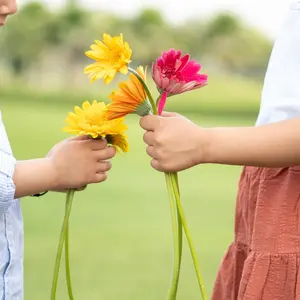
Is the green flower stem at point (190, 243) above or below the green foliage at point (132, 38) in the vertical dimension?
below

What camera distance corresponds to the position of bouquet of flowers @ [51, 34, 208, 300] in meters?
0.97

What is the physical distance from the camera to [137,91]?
0.99 meters

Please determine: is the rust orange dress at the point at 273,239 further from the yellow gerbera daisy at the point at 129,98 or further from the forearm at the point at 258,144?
the yellow gerbera daisy at the point at 129,98

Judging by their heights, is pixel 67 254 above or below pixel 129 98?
below

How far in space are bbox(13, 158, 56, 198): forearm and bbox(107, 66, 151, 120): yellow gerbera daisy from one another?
0.16m

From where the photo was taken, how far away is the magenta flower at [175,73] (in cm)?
100

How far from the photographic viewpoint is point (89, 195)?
12.4 ft

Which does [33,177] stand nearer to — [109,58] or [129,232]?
[109,58]

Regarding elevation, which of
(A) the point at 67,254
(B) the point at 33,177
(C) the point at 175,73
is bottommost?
(A) the point at 67,254

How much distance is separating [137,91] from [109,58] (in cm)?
5

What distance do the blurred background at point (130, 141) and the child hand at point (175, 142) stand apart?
0.17m

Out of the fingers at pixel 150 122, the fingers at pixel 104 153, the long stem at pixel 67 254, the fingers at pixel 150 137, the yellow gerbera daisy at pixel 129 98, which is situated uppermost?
the yellow gerbera daisy at pixel 129 98

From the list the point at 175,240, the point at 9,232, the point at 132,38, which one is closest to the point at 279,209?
the point at 175,240

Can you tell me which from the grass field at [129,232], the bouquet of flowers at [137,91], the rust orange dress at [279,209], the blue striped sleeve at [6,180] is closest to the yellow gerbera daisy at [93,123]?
the bouquet of flowers at [137,91]
